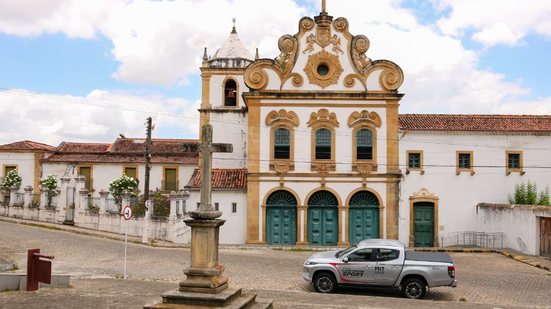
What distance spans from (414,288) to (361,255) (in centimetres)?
164

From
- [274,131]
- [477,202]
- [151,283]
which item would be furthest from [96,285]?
[477,202]

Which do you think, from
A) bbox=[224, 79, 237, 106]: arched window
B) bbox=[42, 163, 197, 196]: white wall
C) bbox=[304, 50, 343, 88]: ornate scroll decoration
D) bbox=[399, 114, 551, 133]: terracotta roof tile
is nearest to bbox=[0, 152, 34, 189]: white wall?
bbox=[42, 163, 197, 196]: white wall

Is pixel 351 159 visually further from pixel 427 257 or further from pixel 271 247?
pixel 427 257

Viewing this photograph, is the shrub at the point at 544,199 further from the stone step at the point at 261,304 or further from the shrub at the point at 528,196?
the stone step at the point at 261,304

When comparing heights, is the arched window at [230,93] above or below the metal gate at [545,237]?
above

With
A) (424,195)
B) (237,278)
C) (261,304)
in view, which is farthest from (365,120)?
(261,304)

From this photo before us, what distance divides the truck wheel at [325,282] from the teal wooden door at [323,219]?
12.9 m

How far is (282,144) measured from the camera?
29.2 m

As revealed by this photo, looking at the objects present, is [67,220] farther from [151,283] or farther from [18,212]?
[151,283]

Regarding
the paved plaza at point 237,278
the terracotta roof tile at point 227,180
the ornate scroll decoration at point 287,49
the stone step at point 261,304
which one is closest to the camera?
the stone step at point 261,304

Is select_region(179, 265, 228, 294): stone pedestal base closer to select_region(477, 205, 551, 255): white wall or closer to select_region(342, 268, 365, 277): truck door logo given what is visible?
select_region(342, 268, 365, 277): truck door logo

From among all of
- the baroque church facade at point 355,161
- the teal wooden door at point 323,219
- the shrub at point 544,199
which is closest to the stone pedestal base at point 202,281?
the baroque church facade at point 355,161

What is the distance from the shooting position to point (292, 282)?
17500mm

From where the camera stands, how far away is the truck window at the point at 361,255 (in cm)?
1576
